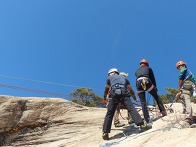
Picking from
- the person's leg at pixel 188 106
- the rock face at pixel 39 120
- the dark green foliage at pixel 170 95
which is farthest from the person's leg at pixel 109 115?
the dark green foliage at pixel 170 95

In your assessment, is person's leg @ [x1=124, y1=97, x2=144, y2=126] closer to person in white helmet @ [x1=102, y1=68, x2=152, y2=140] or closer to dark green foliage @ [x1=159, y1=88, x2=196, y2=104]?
person in white helmet @ [x1=102, y1=68, x2=152, y2=140]

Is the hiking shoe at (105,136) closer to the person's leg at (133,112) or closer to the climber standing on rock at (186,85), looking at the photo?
the person's leg at (133,112)

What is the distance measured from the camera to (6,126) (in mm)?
11883

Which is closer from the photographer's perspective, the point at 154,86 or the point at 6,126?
the point at 154,86

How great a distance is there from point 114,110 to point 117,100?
1.03 ft

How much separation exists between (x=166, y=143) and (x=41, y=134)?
624 cm

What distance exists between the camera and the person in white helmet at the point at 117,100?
8591mm

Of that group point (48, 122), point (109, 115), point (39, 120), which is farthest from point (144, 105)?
point (39, 120)

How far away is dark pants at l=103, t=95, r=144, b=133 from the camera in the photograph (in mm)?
8488

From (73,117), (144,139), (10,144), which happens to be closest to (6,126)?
(10,144)

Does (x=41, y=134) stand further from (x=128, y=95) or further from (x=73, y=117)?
(x=128, y=95)

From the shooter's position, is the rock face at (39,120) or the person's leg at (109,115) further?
the rock face at (39,120)

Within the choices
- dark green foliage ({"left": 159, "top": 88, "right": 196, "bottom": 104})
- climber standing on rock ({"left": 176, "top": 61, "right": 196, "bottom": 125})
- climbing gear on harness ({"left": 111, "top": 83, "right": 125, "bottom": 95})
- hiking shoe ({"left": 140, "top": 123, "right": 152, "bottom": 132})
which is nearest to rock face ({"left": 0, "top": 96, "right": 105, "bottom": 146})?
climbing gear on harness ({"left": 111, "top": 83, "right": 125, "bottom": 95})

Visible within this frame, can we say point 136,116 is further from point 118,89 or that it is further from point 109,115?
point 118,89
